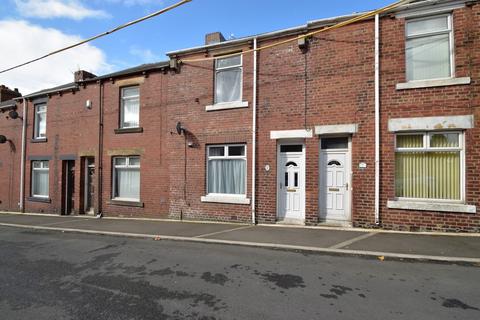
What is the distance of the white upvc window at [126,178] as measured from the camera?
1234 cm

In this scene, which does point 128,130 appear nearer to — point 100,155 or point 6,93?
point 100,155

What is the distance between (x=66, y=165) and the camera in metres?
14.3

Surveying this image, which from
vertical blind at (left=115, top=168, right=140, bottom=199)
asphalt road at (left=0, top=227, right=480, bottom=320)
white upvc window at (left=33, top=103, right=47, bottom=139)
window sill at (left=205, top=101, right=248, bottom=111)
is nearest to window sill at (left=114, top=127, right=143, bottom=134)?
vertical blind at (left=115, top=168, right=140, bottom=199)

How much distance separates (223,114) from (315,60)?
3.29 metres

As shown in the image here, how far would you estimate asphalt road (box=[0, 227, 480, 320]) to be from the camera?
381 centimetres

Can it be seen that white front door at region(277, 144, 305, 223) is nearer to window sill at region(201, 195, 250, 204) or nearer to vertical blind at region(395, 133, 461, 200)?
window sill at region(201, 195, 250, 204)

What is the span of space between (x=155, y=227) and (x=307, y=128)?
17.7 ft

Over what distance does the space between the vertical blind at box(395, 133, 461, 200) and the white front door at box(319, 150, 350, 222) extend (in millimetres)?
1302

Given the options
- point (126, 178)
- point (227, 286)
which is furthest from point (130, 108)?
point (227, 286)

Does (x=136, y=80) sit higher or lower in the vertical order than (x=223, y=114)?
higher

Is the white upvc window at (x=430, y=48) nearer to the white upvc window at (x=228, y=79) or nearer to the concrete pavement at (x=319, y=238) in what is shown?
the concrete pavement at (x=319, y=238)

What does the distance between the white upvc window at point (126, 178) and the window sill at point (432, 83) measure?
938 centimetres

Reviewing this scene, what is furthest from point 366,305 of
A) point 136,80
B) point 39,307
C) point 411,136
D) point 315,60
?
point 136,80

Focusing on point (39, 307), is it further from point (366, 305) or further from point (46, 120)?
point (46, 120)
